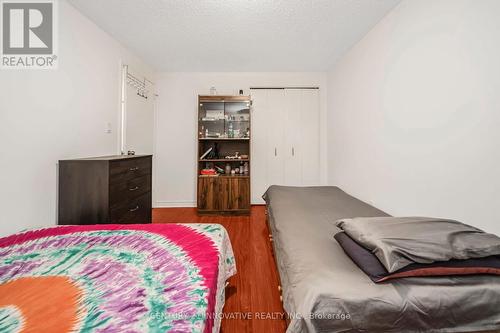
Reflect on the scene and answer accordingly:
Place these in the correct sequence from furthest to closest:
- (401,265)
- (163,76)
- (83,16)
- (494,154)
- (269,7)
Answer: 1. (163,76)
2. (83,16)
3. (269,7)
4. (494,154)
5. (401,265)

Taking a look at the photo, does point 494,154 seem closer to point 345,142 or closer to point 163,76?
point 345,142

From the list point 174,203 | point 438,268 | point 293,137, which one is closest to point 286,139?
point 293,137

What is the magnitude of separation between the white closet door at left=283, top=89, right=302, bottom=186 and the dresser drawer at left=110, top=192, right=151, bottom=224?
8.47ft

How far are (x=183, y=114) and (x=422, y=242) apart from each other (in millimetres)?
4036

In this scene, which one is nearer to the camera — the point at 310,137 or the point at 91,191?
the point at 91,191

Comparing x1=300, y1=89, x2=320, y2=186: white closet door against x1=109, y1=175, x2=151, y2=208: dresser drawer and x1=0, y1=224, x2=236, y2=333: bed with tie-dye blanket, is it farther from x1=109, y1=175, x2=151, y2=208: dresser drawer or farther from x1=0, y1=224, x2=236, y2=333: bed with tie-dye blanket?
x1=0, y1=224, x2=236, y2=333: bed with tie-dye blanket

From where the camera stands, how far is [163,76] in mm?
4129

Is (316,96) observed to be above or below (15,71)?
above

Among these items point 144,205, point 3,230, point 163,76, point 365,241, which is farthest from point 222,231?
point 163,76

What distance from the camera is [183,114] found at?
4.18 metres

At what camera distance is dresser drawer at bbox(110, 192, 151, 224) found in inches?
81.6

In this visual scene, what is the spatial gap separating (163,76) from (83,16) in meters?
1.78

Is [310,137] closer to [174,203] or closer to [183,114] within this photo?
[183,114]

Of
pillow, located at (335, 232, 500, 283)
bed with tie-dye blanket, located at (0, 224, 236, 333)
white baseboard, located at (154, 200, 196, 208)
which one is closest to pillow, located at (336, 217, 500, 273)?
pillow, located at (335, 232, 500, 283)
